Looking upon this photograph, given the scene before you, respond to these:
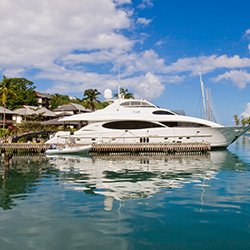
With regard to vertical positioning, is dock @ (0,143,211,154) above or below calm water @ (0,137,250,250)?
above

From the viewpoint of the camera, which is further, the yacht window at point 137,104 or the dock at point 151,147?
the yacht window at point 137,104

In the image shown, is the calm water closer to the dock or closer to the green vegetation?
the dock

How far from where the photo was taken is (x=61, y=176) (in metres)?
13.3

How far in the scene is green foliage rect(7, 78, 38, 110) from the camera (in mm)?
56344

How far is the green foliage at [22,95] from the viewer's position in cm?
5634

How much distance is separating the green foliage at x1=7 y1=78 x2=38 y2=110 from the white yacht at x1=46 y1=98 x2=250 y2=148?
36.1 m

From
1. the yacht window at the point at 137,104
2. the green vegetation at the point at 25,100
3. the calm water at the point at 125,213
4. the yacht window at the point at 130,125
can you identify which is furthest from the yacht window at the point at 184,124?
the calm water at the point at 125,213

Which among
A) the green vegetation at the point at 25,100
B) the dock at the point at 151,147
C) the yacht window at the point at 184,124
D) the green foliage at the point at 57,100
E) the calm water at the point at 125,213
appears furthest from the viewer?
the green foliage at the point at 57,100

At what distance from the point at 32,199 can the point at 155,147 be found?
17301 mm

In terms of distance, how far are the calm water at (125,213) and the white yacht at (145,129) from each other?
13.7 metres

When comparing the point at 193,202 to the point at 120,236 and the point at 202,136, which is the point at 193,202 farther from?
the point at 202,136

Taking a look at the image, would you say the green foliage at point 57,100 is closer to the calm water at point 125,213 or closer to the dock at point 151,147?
the dock at point 151,147

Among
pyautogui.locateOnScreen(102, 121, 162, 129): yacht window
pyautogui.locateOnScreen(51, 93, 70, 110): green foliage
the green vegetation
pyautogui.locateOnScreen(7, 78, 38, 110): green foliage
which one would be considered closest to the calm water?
pyautogui.locateOnScreen(102, 121, 162, 129): yacht window

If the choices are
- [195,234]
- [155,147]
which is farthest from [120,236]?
[155,147]
